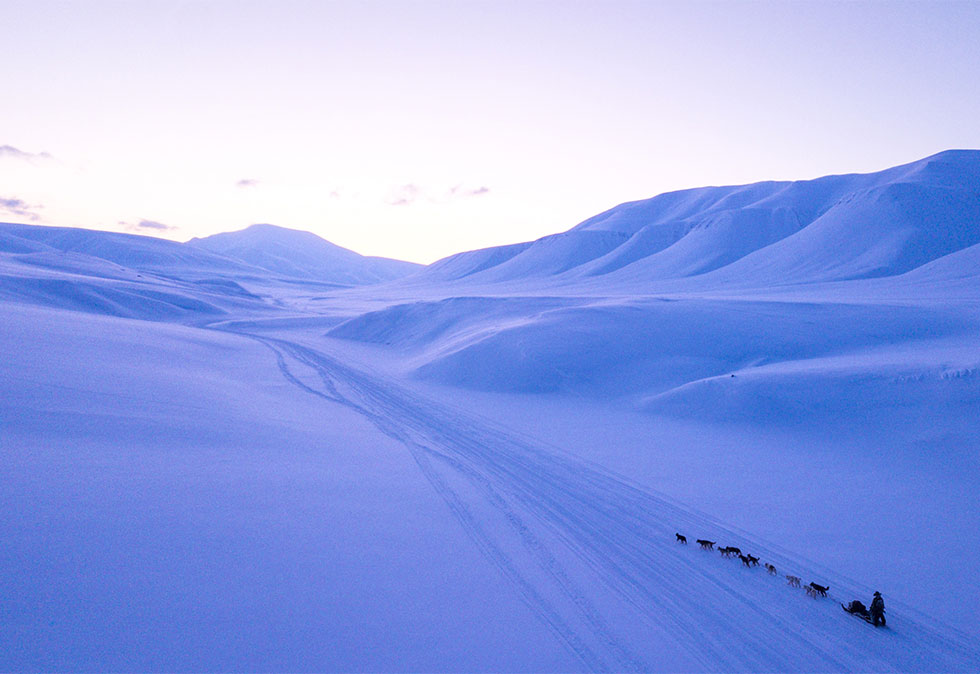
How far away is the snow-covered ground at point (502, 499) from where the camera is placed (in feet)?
19.7

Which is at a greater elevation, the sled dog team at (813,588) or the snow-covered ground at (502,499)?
the snow-covered ground at (502,499)

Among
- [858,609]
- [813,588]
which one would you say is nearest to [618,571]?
[813,588]

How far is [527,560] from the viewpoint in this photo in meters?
8.05

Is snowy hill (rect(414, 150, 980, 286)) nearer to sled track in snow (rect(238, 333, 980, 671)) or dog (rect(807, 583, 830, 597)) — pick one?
sled track in snow (rect(238, 333, 980, 671))

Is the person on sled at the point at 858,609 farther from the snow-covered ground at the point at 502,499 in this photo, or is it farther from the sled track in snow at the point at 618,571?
the sled track in snow at the point at 618,571

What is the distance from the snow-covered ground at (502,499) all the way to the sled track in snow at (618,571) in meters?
0.04

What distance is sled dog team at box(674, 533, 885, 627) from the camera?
675cm

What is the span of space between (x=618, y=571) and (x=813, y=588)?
2.64 meters

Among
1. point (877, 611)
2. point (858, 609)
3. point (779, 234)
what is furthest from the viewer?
point (779, 234)

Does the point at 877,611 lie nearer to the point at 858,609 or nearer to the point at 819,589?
the point at 858,609

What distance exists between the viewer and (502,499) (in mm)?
10570

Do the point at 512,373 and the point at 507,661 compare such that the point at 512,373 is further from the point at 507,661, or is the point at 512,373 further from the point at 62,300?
the point at 62,300

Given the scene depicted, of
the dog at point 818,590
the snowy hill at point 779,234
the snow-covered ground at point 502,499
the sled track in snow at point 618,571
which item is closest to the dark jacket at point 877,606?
the snow-covered ground at point 502,499

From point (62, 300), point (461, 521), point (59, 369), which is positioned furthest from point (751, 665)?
point (62, 300)
